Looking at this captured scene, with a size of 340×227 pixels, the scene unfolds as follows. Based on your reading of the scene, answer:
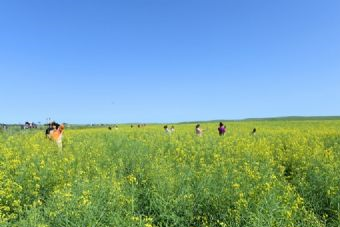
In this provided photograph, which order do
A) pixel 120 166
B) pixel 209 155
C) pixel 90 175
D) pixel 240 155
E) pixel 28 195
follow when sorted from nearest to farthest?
pixel 28 195, pixel 90 175, pixel 120 166, pixel 240 155, pixel 209 155

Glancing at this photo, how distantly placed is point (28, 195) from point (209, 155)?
797 cm

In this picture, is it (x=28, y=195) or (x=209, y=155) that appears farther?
(x=209, y=155)

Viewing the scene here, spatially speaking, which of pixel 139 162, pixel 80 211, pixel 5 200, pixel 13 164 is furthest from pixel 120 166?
pixel 80 211

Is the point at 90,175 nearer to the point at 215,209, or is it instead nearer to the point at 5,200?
the point at 5,200

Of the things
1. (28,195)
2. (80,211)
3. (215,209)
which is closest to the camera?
(80,211)

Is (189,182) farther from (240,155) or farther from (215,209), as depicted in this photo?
(240,155)

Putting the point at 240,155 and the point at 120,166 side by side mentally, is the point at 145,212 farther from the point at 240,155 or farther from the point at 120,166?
the point at 240,155

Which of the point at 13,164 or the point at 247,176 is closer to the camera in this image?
the point at 247,176

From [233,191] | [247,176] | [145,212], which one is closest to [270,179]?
[247,176]

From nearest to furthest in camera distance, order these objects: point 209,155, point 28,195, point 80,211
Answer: point 80,211, point 28,195, point 209,155

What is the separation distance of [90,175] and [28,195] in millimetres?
2209

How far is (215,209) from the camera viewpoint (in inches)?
296

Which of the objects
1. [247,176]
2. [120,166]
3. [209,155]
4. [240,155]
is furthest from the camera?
[209,155]

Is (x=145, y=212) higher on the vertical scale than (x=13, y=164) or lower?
lower
